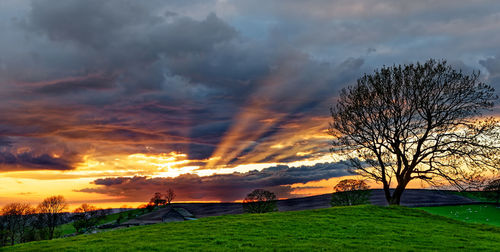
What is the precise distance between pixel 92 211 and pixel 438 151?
179267 mm

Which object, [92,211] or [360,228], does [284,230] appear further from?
[92,211]

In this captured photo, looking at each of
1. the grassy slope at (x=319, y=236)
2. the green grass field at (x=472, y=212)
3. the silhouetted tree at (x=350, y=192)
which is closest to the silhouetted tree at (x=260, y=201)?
the silhouetted tree at (x=350, y=192)

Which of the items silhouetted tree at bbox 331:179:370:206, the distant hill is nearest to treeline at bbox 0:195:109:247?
the distant hill

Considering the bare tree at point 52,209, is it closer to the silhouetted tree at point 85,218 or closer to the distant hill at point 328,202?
the silhouetted tree at point 85,218

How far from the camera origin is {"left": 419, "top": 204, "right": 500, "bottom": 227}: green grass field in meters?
91.7

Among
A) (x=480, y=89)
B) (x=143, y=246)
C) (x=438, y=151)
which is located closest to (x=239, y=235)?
(x=143, y=246)

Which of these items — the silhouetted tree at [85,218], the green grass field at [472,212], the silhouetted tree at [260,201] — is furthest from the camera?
the silhouetted tree at [85,218]

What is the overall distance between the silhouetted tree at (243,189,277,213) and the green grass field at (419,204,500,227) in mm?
46578

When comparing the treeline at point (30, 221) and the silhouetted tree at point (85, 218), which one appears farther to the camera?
the silhouetted tree at point (85, 218)

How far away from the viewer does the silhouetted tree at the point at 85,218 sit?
163 metres

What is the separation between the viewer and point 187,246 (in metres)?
28.0

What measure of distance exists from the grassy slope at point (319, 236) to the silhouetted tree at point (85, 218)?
13549 cm

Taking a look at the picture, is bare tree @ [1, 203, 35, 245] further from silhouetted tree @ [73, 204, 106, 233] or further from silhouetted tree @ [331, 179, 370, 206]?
silhouetted tree @ [331, 179, 370, 206]

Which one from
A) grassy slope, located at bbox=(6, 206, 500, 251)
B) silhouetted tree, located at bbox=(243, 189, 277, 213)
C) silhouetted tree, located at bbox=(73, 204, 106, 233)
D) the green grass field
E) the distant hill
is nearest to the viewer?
grassy slope, located at bbox=(6, 206, 500, 251)
